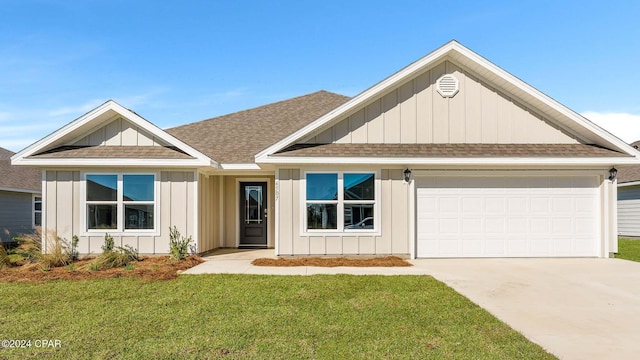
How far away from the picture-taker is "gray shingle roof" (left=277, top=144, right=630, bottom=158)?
10.5 metres

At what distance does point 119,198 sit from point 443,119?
9421 mm

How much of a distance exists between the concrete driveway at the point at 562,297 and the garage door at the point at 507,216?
49 centimetres

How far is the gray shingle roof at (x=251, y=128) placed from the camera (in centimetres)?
1313

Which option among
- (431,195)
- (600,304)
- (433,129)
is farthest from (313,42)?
(600,304)

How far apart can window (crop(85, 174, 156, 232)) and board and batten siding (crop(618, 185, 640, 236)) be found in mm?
21907

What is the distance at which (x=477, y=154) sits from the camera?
10.6 meters

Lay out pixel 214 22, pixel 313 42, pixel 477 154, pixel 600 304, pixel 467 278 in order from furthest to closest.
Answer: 1. pixel 313 42
2. pixel 214 22
3. pixel 477 154
4. pixel 467 278
5. pixel 600 304

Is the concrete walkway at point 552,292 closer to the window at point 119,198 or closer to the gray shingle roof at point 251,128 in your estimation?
the window at point 119,198

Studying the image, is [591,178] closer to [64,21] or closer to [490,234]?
[490,234]

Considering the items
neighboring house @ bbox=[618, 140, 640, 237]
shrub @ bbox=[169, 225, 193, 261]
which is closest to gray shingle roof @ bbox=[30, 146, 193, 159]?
shrub @ bbox=[169, 225, 193, 261]

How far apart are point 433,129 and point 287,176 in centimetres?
436

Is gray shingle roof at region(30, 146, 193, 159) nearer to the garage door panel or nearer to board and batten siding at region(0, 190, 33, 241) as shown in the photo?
board and batten siding at region(0, 190, 33, 241)

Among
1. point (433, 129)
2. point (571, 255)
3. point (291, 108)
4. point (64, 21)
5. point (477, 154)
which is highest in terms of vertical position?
point (64, 21)

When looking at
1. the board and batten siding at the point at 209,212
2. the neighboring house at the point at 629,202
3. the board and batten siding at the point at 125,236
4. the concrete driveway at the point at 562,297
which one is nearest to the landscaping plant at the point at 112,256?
the board and batten siding at the point at 125,236
